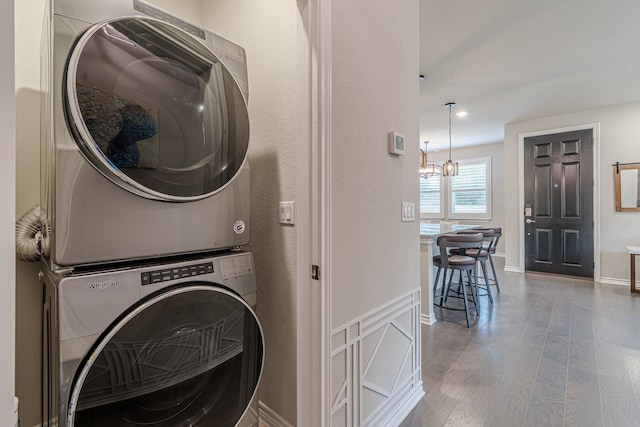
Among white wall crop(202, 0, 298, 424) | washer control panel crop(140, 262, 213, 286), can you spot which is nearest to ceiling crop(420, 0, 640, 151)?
white wall crop(202, 0, 298, 424)

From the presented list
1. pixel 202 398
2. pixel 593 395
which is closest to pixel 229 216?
pixel 202 398

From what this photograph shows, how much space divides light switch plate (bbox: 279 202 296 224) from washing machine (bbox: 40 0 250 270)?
0.21 meters

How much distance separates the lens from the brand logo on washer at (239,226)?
3.91 feet

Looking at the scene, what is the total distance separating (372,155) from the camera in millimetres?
1499

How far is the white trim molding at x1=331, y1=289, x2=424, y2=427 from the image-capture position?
130 centimetres

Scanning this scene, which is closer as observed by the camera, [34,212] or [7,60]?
[7,60]

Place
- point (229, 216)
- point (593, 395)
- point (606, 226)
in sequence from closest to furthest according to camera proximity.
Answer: point (229, 216) < point (593, 395) < point (606, 226)

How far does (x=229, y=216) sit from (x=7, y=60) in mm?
743

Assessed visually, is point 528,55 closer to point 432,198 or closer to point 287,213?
point 287,213

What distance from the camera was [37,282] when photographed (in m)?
1.35

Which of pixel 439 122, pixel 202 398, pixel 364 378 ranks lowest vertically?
pixel 364 378

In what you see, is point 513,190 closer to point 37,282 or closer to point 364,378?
point 364,378

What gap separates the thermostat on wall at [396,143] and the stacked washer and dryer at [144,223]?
0.83 m

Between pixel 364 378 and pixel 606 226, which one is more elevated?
pixel 606 226
